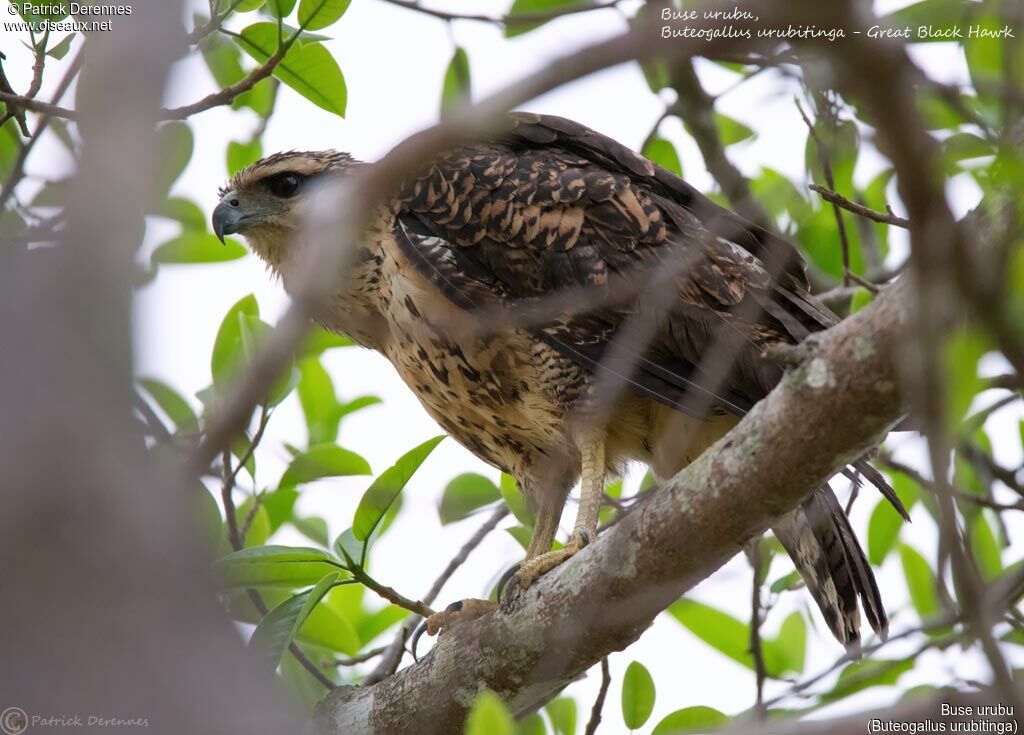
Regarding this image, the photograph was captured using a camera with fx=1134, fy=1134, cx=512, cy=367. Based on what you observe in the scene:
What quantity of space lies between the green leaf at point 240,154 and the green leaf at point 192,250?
1.92 ft

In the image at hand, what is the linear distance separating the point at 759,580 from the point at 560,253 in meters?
1.43

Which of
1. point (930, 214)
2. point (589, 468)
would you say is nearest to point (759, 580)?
point (589, 468)

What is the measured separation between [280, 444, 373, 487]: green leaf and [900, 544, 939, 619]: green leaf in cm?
233

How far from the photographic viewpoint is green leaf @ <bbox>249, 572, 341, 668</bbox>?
3518mm

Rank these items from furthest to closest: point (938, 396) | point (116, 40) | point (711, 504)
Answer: point (711, 504), point (116, 40), point (938, 396)

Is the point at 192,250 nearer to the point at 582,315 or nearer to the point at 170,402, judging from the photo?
the point at 170,402

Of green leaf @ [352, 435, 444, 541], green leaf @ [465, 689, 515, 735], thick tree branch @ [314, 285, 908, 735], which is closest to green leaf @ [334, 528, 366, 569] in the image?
green leaf @ [352, 435, 444, 541]

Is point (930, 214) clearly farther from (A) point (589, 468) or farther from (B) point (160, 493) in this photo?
(A) point (589, 468)

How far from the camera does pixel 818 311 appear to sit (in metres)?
4.13

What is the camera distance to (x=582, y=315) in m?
4.06

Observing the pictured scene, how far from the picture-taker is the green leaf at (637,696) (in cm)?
398

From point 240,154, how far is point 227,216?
80cm

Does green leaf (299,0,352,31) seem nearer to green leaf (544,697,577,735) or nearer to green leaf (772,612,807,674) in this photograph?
green leaf (544,697,577,735)

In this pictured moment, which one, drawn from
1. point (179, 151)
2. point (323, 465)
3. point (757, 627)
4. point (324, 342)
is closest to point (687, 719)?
point (757, 627)
